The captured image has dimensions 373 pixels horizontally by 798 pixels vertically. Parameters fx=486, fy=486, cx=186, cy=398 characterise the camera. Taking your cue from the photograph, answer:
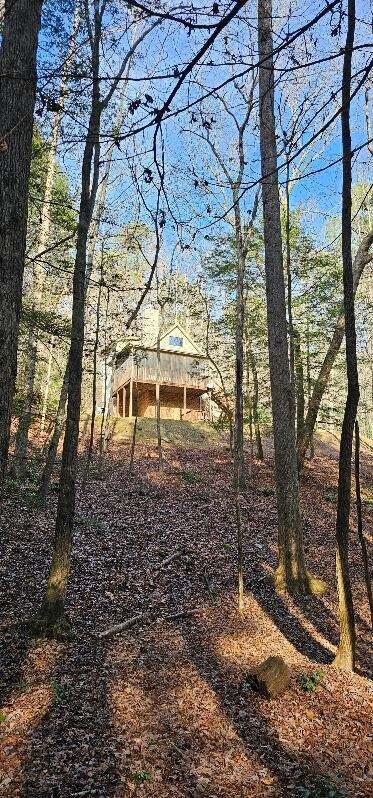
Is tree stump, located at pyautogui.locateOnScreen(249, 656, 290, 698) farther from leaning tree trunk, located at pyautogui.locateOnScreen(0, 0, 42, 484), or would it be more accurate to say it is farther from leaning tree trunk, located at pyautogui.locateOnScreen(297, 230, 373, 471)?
leaning tree trunk, located at pyautogui.locateOnScreen(297, 230, 373, 471)

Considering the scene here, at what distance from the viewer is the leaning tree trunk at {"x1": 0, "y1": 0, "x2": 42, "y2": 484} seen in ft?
10.9

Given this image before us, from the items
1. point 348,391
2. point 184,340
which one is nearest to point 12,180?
point 348,391

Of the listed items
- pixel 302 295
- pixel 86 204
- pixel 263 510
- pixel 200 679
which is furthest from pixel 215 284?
pixel 200 679

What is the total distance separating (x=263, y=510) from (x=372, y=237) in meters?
7.46

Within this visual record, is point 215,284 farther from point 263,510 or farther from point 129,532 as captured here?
point 129,532

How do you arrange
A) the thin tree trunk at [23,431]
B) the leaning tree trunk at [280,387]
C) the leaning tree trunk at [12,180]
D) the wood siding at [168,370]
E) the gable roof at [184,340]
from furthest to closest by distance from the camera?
the gable roof at [184,340]
the wood siding at [168,370]
the thin tree trunk at [23,431]
the leaning tree trunk at [280,387]
the leaning tree trunk at [12,180]

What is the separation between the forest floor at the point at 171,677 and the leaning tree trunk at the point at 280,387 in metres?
0.58

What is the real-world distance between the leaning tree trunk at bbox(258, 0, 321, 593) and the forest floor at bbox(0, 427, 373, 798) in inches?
22.9

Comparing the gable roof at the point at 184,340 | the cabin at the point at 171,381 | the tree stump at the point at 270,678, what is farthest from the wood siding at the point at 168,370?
the tree stump at the point at 270,678

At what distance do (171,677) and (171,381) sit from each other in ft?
79.3

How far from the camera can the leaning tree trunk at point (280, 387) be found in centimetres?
778

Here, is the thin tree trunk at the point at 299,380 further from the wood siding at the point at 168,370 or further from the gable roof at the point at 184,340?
the gable roof at the point at 184,340

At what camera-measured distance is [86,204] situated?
264 inches

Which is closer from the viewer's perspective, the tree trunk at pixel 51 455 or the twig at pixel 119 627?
the twig at pixel 119 627
